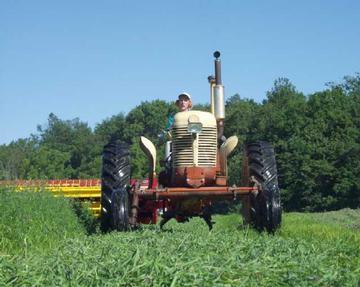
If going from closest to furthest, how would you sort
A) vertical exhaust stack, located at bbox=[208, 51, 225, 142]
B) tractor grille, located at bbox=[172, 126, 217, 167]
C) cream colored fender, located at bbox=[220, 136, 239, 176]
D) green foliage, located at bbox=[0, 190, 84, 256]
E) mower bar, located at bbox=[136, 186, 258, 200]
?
1. mower bar, located at bbox=[136, 186, 258, 200]
2. green foliage, located at bbox=[0, 190, 84, 256]
3. tractor grille, located at bbox=[172, 126, 217, 167]
4. cream colored fender, located at bbox=[220, 136, 239, 176]
5. vertical exhaust stack, located at bbox=[208, 51, 225, 142]

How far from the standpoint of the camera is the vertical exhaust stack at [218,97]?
37.9ft

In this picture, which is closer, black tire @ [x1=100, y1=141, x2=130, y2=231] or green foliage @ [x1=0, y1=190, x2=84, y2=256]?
green foliage @ [x1=0, y1=190, x2=84, y2=256]

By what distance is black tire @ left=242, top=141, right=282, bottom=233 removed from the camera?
10.6 m

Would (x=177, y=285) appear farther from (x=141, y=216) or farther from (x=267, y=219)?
(x=141, y=216)

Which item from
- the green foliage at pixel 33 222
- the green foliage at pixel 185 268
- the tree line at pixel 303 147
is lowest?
the green foliage at pixel 185 268

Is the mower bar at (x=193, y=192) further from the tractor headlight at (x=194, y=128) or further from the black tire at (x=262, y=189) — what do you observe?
the tractor headlight at (x=194, y=128)

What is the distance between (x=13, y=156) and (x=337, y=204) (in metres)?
55.0

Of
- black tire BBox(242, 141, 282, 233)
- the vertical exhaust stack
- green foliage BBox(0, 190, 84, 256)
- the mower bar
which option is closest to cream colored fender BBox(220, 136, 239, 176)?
the vertical exhaust stack

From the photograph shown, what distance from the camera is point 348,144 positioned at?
48125mm

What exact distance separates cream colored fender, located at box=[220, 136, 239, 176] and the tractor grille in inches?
12.1

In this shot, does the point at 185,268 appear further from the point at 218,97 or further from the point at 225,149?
the point at 218,97

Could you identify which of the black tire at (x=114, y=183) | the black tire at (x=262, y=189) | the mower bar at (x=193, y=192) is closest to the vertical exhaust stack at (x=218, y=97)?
the black tire at (x=262, y=189)

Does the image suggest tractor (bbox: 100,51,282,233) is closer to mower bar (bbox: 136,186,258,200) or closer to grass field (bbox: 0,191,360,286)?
mower bar (bbox: 136,186,258,200)

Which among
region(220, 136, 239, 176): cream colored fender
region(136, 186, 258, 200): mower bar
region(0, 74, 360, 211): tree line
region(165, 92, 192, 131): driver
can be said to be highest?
region(0, 74, 360, 211): tree line
